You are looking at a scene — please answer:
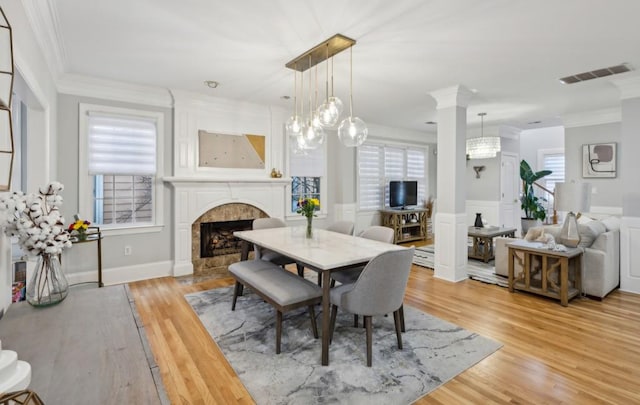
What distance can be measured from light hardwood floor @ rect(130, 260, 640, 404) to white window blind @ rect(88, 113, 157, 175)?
1.59m

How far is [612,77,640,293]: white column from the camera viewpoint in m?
3.92

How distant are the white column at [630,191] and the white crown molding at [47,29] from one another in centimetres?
575

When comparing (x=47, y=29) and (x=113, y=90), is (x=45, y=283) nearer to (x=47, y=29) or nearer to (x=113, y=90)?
(x=47, y=29)

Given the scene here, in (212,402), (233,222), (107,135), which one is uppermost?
(107,135)

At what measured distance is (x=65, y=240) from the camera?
1550 mm

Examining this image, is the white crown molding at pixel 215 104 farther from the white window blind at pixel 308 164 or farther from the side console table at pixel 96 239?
the side console table at pixel 96 239

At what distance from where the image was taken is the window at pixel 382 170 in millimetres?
7000

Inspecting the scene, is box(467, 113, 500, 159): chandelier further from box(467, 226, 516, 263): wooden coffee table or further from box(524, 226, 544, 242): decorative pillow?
box(524, 226, 544, 242): decorative pillow

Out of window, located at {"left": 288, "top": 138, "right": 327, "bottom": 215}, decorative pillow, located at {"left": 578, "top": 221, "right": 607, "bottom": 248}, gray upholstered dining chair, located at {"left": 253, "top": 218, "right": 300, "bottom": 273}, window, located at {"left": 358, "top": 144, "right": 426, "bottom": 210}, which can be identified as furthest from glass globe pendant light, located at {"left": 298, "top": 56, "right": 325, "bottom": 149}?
window, located at {"left": 358, "top": 144, "right": 426, "bottom": 210}

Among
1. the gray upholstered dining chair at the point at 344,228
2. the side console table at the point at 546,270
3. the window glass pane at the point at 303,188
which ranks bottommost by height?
the side console table at the point at 546,270

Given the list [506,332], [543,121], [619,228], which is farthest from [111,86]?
[543,121]

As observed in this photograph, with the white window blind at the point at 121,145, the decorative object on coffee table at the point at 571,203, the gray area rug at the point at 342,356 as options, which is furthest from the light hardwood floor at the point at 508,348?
the white window blind at the point at 121,145

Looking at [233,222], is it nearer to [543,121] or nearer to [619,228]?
[619,228]

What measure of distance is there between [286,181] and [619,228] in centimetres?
457
